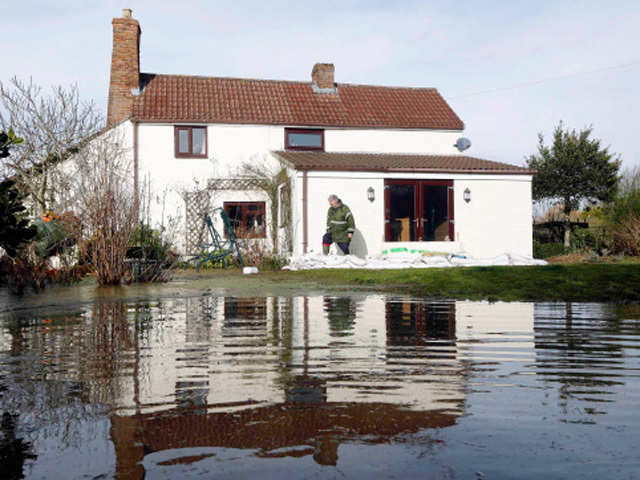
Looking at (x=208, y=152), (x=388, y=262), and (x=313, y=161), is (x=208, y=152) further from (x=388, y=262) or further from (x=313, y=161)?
(x=388, y=262)

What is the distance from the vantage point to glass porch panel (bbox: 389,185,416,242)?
828 inches

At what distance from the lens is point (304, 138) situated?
23.1 metres

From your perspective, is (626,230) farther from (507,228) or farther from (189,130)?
(189,130)

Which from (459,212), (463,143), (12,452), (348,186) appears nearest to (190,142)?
(348,186)

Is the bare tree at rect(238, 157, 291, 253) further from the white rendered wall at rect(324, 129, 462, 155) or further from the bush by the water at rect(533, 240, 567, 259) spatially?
the bush by the water at rect(533, 240, 567, 259)

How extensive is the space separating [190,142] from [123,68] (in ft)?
12.3

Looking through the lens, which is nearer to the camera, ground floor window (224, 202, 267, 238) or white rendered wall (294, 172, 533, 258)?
white rendered wall (294, 172, 533, 258)

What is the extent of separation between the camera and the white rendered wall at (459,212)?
61.9 ft

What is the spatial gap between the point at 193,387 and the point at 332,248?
14169mm

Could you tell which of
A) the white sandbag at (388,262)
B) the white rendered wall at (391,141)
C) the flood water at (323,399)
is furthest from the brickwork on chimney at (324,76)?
the flood water at (323,399)

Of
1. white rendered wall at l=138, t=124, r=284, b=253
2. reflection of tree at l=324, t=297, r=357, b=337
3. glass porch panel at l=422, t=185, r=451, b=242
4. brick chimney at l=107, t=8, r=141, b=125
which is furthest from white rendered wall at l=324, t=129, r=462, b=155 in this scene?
reflection of tree at l=324, t=297, r=357, b=337

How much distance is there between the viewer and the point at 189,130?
72.0 feet

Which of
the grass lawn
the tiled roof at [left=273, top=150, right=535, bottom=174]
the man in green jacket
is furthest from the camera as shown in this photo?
the tiled roof at [left=273, top=150, right=535, bottom=174]

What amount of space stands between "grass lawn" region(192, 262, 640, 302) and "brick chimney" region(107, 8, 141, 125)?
471 inches
